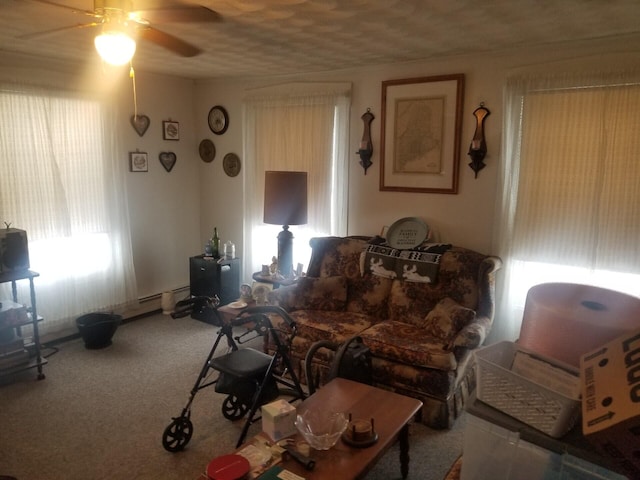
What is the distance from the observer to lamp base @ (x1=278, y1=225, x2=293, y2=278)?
14.2ft

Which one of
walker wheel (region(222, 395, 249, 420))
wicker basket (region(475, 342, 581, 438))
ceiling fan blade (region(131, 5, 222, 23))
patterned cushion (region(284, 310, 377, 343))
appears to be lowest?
walker wheel (region(222, 395, 249, 420))

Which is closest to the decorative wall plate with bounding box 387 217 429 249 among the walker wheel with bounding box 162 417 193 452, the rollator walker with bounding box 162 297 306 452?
the rollator walker with bounding box 162 297 306 452

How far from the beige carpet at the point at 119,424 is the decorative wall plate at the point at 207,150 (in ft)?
7.42

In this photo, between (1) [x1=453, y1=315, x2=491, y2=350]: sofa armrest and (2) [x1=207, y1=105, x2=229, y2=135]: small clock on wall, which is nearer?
(1) [x1=453, y1=315, x2=491, y2=350]: sofa armrest

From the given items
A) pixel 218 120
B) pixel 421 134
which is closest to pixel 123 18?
pixel 421 134

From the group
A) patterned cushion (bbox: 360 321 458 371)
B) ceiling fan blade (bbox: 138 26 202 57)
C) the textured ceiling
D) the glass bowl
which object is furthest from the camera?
patterned cushion (bbox: 360 321 458 371)

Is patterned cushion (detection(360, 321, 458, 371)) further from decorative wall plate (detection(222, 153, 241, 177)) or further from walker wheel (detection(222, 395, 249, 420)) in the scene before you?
decorative wall plate (detection(222, 153, 241, 177))

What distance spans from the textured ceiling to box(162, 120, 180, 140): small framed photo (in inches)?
42.2

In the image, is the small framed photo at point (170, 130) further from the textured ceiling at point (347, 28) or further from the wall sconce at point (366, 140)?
the wall sconce at point (366, 140)

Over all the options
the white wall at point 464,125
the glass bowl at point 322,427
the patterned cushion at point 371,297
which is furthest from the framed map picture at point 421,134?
the glass bowl at point 322,427

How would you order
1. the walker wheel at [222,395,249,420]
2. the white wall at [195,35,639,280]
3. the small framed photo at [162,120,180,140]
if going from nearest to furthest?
the walker wheel at [222,395,249,420] → the white wall at [195,35,639,280] → the small framed photo at [162,120,180,140]

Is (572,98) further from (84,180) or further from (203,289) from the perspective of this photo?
(84,180)

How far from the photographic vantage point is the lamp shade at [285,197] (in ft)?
13.5

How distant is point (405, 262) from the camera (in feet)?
12.1
